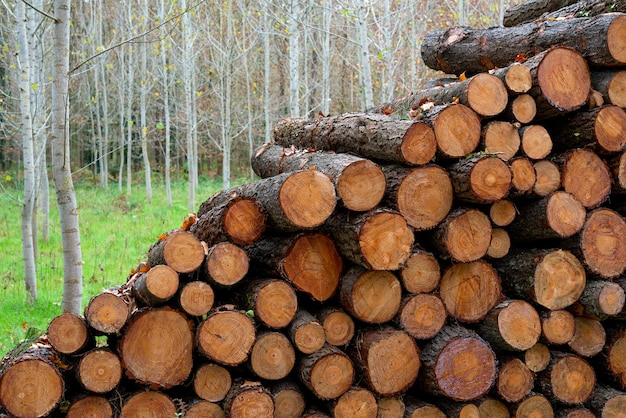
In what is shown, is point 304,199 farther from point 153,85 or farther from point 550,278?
point 153,85

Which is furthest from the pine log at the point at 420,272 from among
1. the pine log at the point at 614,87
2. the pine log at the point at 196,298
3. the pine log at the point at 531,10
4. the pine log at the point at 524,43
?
the pine log at the point at 531,10

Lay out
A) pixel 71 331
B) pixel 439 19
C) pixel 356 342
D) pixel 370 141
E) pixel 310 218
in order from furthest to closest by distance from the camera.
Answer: pixel 439 19
pixel 370 141
pixel 356 342
pixel 310 218
pixel 71 331

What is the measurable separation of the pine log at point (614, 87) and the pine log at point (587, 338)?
1482 millimetres

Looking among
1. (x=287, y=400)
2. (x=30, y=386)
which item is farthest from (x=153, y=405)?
(x=287, y=400)

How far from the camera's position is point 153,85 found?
59.9 feet

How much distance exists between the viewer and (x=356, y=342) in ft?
11.9

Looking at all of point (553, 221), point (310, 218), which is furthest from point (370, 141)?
point (553, 221)

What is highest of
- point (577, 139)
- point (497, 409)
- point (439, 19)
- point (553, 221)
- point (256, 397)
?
point (439, 19)

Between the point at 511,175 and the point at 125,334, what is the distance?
244cm

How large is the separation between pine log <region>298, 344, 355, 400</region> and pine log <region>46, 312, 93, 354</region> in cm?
125

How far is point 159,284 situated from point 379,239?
1268 mm

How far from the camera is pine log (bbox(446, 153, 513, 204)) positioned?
3516 millimetres

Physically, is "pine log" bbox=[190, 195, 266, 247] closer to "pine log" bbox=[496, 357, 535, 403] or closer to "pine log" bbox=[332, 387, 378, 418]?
"pine log" bbox=[332, 387, 378, 418]

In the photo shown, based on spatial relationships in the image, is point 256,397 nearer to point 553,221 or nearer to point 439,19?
point 553,221
